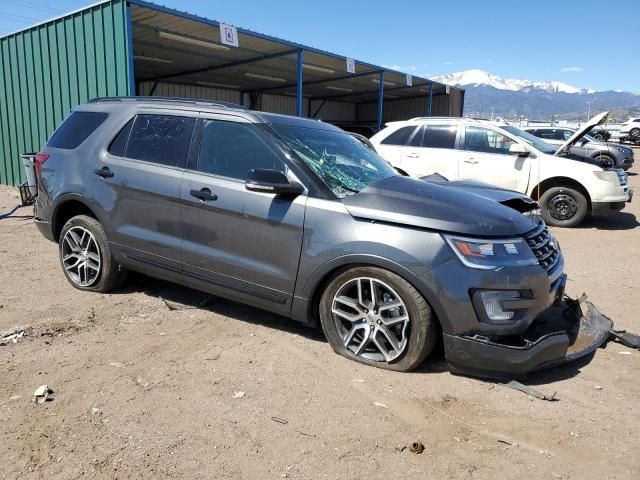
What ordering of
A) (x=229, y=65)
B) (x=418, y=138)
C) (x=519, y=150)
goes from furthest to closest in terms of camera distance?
(x=229, y=65)
(x=418, y=138)
(x=519, y=150)

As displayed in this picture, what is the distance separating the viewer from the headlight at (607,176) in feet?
27.2

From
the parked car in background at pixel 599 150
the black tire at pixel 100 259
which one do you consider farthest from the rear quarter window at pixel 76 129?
the parked car in background at pixel 599 150

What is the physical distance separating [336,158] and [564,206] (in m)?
6.25

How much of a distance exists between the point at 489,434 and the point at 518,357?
1.75 feet

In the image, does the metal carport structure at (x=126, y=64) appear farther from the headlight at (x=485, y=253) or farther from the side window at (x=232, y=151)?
the headlight at (x=485, y=253)

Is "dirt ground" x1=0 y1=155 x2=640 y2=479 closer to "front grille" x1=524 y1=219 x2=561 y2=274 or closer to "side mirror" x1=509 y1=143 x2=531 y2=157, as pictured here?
"front grille" x1=524 y1=219 x2=561 y2=274

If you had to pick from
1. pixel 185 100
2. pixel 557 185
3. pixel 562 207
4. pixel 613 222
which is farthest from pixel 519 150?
pixel 185 100

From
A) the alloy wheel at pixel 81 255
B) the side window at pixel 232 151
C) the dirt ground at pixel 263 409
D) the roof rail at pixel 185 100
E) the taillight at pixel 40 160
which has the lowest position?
the dirt ground at pixel 263 409

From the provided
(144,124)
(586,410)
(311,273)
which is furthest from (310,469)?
(144,124)

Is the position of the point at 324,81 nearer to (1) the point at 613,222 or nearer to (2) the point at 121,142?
(1) the point at 613,222

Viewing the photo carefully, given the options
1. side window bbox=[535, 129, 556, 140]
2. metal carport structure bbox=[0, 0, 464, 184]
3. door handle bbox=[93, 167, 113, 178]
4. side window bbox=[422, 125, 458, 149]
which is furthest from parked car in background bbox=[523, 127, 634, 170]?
door handle bbox=[93, 167, 113, 178]

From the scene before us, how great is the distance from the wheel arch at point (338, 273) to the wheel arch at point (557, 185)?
6425 mm

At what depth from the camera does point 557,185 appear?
866 centimetres

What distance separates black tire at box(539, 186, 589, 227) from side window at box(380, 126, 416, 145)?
2.65m
